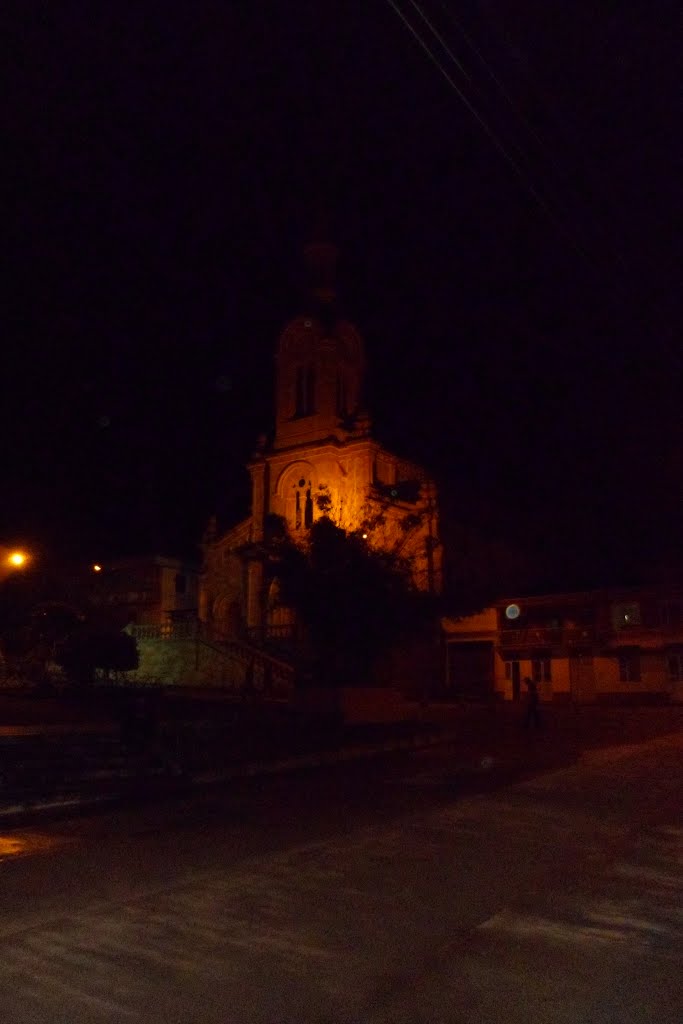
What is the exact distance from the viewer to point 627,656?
135 ft

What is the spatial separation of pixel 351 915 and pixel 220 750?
10455 mm

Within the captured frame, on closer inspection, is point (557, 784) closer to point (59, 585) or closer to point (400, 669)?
point (59, 585)

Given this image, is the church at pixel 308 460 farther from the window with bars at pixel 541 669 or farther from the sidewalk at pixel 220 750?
the sidewalk at pixel 220 750

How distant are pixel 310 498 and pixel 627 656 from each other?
1760 centimetres

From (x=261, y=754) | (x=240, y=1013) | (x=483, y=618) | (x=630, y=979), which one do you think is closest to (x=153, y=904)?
(x=240, y=1013)

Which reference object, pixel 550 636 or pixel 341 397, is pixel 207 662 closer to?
pixel 550 636

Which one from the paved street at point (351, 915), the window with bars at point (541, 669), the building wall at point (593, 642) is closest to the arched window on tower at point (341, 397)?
the building wall at point (593, 642)

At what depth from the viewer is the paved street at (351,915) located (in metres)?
5.06

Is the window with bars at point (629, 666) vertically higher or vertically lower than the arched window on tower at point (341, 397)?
lower

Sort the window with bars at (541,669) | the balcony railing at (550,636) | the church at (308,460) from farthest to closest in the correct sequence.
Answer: the church at (308,460) < the window with bars at (541,669) < the balcony railing at (550,636)

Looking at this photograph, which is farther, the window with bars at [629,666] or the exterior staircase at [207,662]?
the window with bars at [629,666]

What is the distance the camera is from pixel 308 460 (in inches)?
1886

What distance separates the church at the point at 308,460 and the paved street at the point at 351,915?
3207cm

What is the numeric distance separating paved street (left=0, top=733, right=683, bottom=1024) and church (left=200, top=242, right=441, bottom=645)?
3207cm
